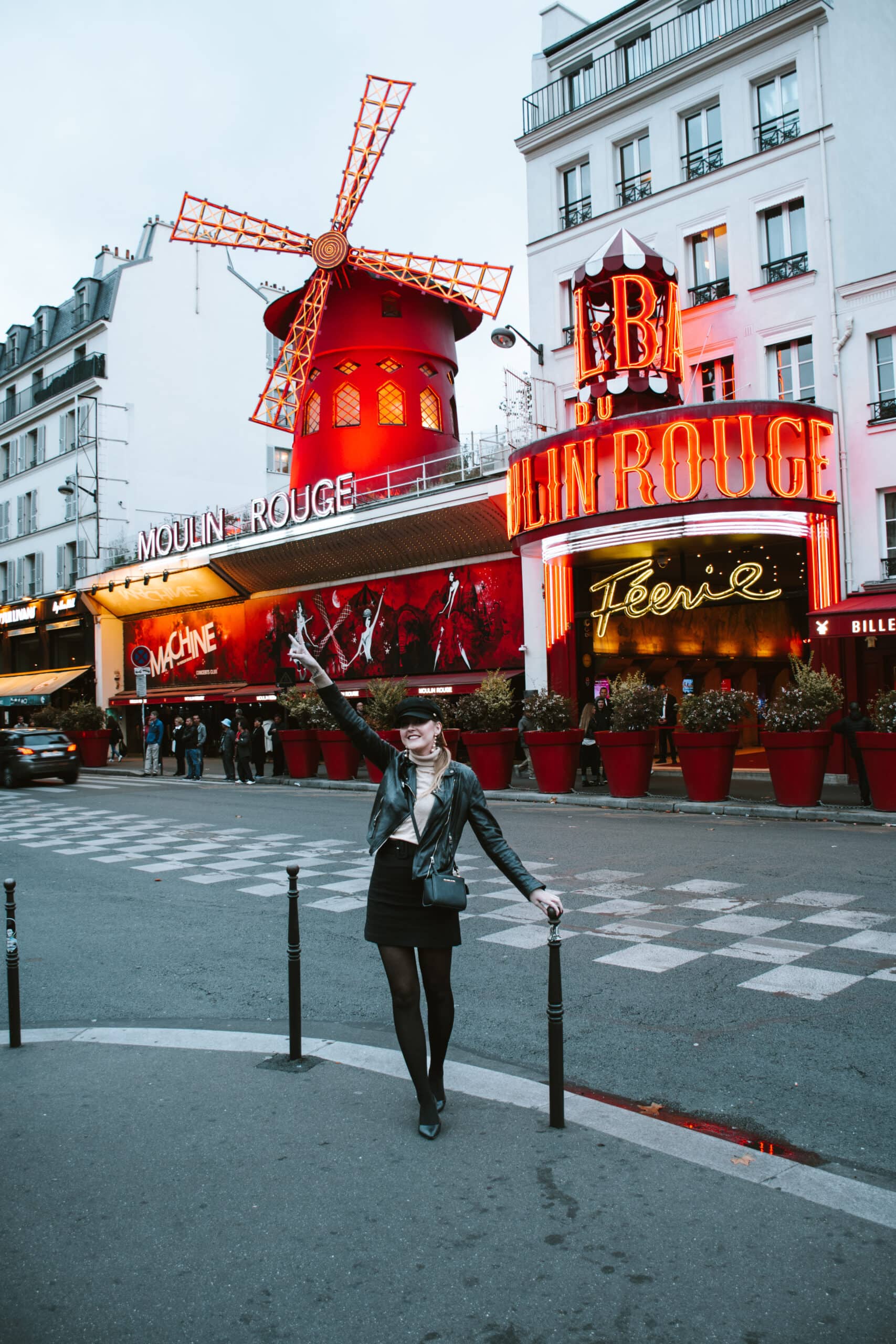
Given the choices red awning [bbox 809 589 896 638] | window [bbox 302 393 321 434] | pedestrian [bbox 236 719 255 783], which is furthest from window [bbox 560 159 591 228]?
pedestrian [bbox 236 719 255 783]

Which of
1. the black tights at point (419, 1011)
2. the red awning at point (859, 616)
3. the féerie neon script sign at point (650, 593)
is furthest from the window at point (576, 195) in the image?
the black tights at point (419, 1011)

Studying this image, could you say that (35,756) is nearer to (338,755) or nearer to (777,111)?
(338,755)

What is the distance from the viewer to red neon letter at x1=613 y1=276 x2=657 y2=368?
1722 centimetres

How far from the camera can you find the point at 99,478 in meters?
35.3

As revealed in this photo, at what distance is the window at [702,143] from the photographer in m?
19.1

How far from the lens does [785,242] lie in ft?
58.9

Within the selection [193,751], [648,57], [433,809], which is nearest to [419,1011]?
[433,809]

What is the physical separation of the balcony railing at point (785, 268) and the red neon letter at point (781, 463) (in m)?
3.27

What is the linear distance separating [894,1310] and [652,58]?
2242 cm

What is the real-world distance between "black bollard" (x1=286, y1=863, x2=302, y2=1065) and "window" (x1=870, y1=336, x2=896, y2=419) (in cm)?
1490

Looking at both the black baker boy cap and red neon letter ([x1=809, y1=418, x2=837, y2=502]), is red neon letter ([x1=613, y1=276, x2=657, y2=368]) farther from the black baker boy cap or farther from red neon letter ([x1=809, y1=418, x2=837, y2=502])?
the black baker boy cap

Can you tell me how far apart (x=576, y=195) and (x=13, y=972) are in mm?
20823

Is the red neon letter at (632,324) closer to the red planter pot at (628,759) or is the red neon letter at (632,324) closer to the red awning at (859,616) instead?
the red awning at (859,616)

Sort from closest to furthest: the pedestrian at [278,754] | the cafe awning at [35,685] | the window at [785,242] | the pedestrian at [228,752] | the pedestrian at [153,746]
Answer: the window at [785,242]
the pedestrian at [278,754]
the pedestrian at [228,752]
the pedestrian at [153,746]
the cafe awning at [35,685]
